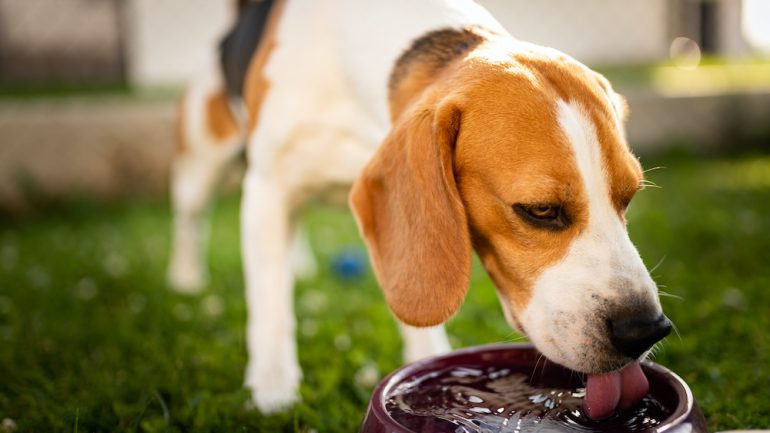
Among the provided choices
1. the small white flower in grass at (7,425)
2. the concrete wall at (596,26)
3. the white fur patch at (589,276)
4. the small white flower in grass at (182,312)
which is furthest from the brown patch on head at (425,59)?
the concrete wall at (596,26)

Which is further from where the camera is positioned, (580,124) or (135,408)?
(135,408)

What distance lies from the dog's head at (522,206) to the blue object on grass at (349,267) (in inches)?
91.4

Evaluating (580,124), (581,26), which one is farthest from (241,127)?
(581,26)

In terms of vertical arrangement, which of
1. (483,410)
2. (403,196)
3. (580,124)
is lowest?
(483,410)

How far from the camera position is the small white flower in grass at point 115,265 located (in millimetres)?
4965

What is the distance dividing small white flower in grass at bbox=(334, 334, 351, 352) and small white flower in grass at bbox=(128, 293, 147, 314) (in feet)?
3.64

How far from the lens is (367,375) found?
3166mm

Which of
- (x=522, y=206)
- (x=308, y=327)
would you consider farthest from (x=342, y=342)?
(x=522, y=206)

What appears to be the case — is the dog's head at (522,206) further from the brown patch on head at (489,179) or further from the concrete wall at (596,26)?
the concrete wall at (596,26)

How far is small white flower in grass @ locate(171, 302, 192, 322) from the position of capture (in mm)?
4041

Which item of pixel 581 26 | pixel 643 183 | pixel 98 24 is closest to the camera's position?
pixel 643 183

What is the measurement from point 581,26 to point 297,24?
6762 mm

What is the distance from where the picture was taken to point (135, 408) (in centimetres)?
283

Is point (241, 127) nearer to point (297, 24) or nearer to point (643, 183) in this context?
point (297, 24)
